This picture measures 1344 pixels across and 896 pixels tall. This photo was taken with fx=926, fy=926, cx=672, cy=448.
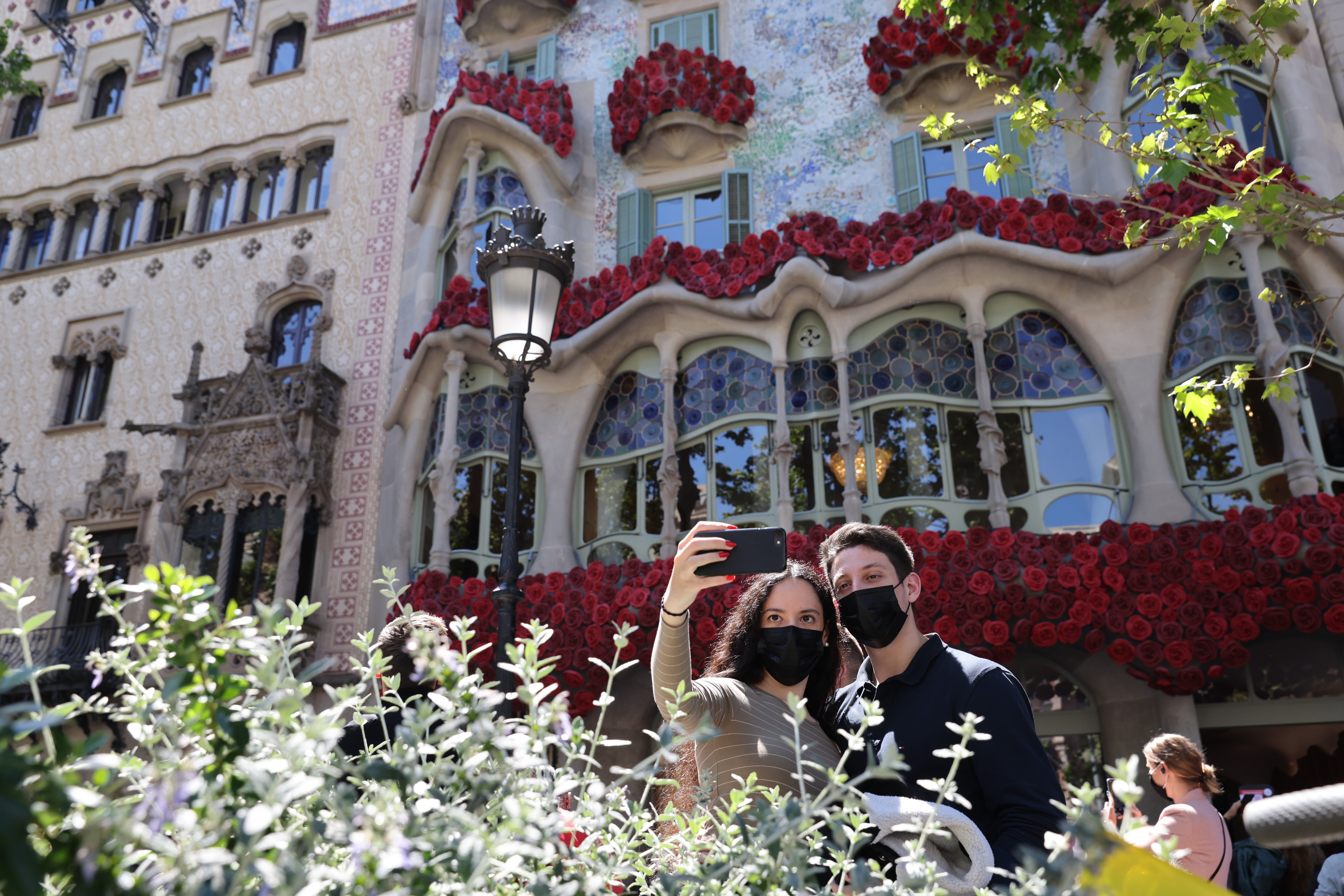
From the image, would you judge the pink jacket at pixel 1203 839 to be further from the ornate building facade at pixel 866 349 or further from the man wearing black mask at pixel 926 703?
the ornate building facade at pixel 866 349

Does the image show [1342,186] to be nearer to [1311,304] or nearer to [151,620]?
[1311,304]

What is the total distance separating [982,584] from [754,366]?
12.7 ft

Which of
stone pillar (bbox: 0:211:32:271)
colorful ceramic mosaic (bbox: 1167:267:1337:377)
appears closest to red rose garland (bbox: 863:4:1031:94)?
colorful ceramic mosaic (bbox: 1167:267:1337:377)

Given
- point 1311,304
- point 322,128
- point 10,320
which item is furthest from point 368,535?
point 1311,304

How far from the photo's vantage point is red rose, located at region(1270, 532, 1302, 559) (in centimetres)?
755

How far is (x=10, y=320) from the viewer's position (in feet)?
53.2

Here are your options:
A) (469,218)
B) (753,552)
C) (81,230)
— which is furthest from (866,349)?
(81,230)

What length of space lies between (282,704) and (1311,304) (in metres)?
11.7

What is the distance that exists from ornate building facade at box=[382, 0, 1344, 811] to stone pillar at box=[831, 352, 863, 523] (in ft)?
0.11

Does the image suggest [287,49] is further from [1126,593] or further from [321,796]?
[321,796]

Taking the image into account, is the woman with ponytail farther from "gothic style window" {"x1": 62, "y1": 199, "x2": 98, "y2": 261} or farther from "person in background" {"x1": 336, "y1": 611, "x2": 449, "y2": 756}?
"gothic style window" {"x1": 62, "y1": 199, "x2": 98, "y2": 261}

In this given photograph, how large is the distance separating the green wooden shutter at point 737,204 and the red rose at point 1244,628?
717 centimetres

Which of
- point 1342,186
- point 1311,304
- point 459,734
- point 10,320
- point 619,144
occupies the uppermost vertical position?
point 619,144

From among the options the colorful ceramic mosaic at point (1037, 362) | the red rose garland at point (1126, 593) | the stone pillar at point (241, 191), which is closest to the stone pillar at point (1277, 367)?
the red rose garland at point (1126, 593)
